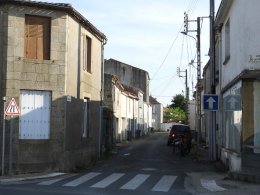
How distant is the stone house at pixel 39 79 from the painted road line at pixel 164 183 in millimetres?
4644

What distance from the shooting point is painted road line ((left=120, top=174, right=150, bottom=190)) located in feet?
48.5

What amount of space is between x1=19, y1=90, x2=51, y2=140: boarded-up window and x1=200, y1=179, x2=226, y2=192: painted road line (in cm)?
661

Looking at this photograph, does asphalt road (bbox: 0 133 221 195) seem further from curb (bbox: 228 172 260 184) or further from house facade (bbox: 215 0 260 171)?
house facade (bbox: 215 0 260 171)

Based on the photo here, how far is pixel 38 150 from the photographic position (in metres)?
19.3

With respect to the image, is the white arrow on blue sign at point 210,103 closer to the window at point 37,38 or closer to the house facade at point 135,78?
the window at point 37,38

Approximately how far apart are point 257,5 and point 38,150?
966 cm

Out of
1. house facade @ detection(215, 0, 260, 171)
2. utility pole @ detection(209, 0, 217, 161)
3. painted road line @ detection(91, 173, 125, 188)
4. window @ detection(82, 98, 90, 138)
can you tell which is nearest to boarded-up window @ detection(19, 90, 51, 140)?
painted road line @ detection(91, 173, 125, 188)

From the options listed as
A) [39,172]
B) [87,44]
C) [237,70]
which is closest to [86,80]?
[87,44]

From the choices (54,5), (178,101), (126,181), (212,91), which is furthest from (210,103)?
(178,101)

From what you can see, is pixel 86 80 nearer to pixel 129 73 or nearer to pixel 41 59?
pixel 41 59

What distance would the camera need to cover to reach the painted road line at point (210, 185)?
14.6 m

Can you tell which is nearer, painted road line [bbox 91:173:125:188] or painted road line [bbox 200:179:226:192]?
painted road line [bbox 200:179:226:192]

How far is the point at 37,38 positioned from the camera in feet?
65.2

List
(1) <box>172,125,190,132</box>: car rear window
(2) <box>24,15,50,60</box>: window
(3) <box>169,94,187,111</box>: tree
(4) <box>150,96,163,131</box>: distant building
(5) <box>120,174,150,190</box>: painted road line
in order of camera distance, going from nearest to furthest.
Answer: (5) <box>120,174,150,190</box>: painted road line < (2) <box>24,15,50,60</box>: window < (1) <box>172,125,190,132</box>: car rear window < (4) <box>150,96,163,131</box>: distant building < (3) <box>169,94,187,111</box>: tree
